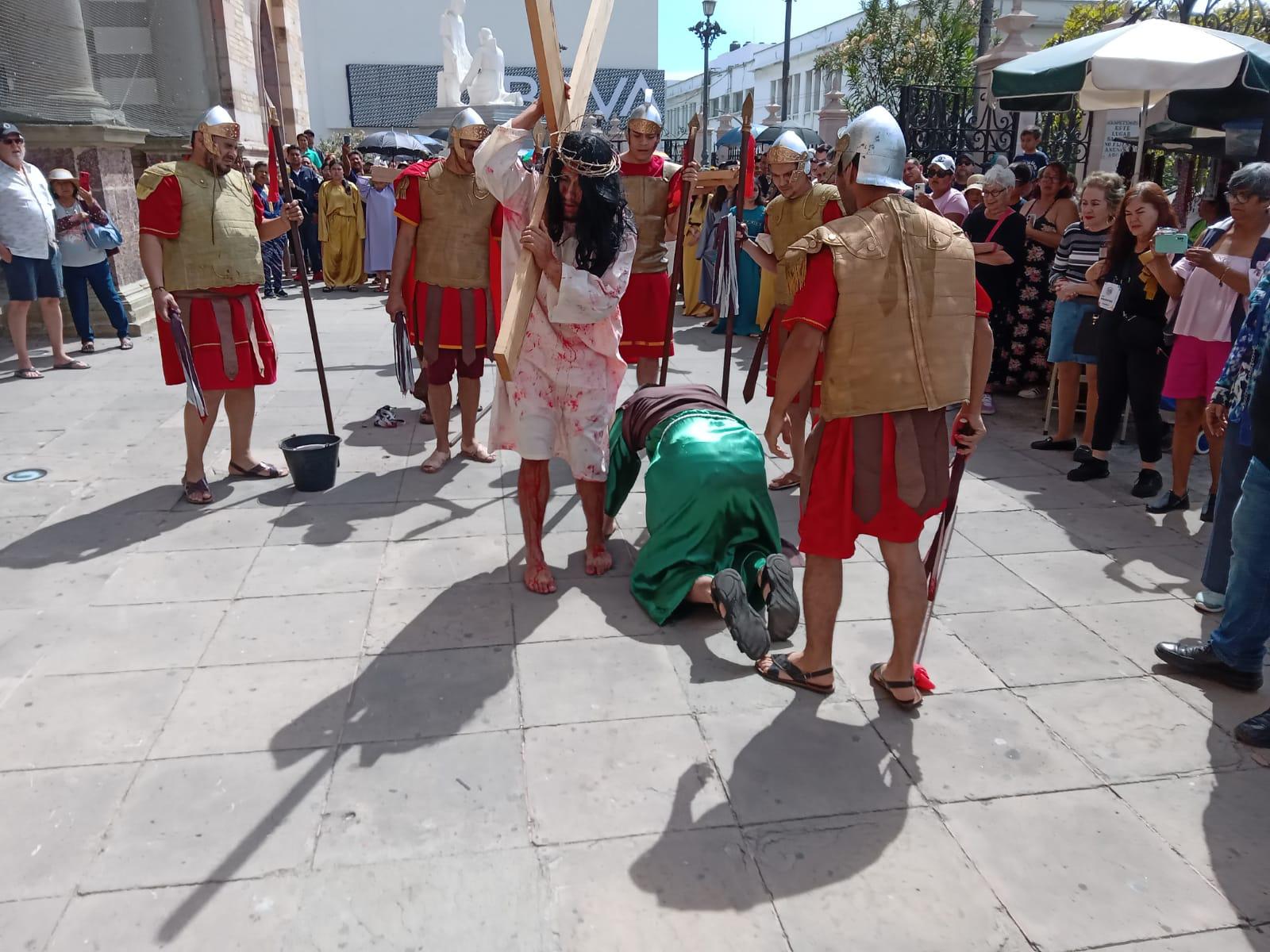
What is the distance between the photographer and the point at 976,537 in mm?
4887

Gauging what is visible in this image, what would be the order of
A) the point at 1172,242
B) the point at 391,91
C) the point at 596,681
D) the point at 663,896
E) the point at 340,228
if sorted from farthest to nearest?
1. the point at 391,91
2. the point at 340,228
3. the point at 1172,242
4. the point at 596,681
5. the point at 663,896

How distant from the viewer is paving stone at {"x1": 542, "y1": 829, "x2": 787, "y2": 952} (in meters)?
2.33

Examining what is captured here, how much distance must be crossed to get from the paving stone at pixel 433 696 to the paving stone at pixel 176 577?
1.07 m

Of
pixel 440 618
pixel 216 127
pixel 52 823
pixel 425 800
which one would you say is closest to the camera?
pixel 52 823

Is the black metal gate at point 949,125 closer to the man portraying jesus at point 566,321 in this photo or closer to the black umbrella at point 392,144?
the man portraying jesus at point 566,321

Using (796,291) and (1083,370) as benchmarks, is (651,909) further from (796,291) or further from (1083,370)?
(1083,370)

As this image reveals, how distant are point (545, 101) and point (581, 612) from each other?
2.02 m

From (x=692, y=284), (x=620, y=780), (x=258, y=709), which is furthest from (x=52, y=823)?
(x=692, y=284)

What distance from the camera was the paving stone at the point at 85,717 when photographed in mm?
3025

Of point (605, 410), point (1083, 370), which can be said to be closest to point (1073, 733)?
point (605, 410)

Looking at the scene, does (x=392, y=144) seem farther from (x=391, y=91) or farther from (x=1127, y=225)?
(x=391, y=91)

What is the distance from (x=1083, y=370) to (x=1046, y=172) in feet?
5.50

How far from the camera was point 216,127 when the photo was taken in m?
4.75

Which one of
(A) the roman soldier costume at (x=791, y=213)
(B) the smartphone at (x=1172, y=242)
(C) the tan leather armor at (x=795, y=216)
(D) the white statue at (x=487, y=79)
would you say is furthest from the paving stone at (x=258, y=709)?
(D) the white statue at (x=487, y=79)
